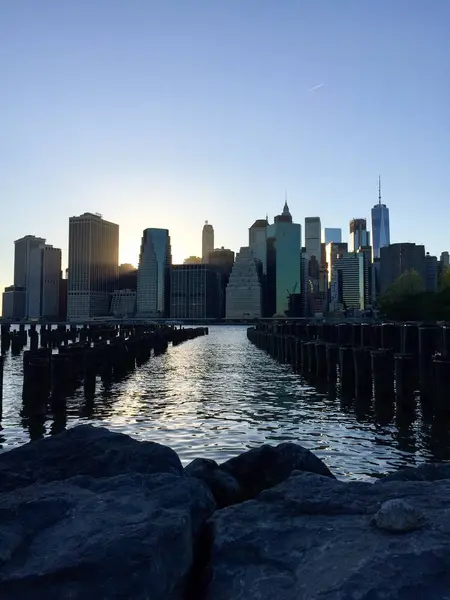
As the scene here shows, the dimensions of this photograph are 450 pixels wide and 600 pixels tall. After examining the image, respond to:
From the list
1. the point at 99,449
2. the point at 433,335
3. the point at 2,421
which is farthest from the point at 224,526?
the point at 433,335

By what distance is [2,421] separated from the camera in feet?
61.7

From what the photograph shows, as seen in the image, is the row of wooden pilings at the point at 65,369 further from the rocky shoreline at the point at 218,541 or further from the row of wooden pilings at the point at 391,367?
the rocky shoreline at the point at 218,541

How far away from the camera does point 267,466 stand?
797 cm

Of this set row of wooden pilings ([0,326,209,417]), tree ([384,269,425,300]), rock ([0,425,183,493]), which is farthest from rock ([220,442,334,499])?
tree ([384,269,425,300])

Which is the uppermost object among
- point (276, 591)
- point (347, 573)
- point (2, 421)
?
point (347, 573)

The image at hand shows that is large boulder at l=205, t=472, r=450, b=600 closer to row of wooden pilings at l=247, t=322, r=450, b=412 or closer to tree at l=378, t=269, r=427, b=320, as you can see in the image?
row of wooden pilings at l=247, t=322, r=450, b=412

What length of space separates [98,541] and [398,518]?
2637 mm

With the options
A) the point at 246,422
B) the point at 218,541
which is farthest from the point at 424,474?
the point at 246,422

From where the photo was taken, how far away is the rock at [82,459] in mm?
6859

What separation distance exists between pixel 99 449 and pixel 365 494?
3716mm

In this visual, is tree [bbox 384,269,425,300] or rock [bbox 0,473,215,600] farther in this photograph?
tree [bbox 384,269,425,300]

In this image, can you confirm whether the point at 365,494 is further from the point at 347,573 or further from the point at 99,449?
the point at 99,449

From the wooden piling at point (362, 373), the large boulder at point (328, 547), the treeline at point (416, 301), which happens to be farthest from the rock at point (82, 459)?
the treeline at point (416, 301)

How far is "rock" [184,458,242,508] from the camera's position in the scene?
718cm
